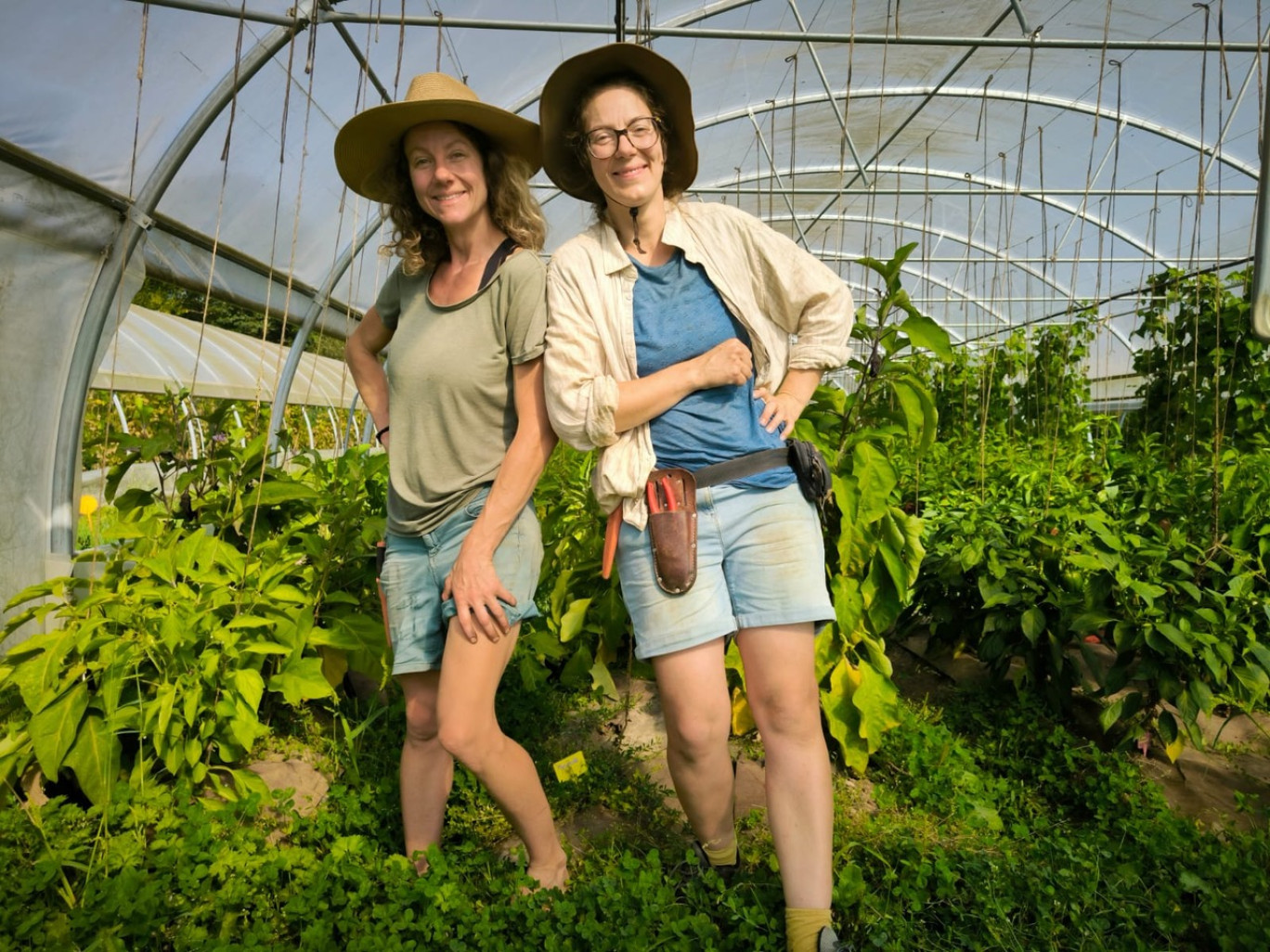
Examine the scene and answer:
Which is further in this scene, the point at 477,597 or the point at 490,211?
the point at 490,211

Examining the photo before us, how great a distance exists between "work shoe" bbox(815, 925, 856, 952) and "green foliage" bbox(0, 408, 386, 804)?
1.44m

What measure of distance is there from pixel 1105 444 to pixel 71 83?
4.92 m

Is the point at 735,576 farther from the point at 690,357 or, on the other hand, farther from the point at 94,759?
the point at 94,759

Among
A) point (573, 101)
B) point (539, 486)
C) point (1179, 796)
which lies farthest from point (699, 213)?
point (1179, 796)

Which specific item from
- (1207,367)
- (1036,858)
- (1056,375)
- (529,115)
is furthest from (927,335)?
(529,115)

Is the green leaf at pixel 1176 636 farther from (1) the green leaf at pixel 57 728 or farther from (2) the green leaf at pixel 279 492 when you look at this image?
(1) the green leaf at pixel 57 728

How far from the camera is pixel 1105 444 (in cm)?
452

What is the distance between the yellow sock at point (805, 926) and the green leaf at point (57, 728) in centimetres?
171

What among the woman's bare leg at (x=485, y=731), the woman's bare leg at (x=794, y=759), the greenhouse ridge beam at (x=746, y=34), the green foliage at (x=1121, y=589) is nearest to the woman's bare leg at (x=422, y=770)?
the woman's bare leg at (x=485, y=731)

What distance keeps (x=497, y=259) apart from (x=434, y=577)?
70 cm

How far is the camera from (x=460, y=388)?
181cm

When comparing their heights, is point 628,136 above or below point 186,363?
above

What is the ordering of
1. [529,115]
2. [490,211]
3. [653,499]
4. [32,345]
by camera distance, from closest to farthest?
[653,499] < [490,211] < [32,345] < [529,115]

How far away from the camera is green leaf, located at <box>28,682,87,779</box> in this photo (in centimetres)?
207
